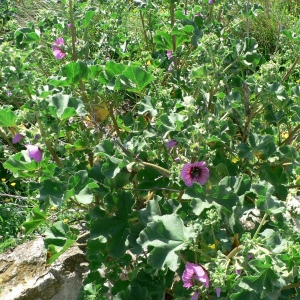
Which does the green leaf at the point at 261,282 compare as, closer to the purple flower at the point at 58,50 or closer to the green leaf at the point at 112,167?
the green leaf at the point at 112,167

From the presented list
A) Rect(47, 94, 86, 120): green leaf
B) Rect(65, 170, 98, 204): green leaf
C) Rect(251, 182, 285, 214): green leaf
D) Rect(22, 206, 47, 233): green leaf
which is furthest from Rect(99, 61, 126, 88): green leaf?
Rect(251, 182, 285, 214): green leaf

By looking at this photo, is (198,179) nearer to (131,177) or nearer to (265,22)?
(131,177)

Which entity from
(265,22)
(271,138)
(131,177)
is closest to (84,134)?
(131,177)

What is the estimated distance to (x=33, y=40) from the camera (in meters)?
2.17

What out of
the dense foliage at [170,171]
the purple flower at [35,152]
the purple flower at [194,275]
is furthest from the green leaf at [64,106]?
the purple flower at [194,275]

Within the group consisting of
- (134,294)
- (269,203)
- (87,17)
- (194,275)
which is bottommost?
(134,294)

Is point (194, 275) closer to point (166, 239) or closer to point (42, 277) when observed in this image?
point (166, 239)

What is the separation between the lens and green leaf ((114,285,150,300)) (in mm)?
1812

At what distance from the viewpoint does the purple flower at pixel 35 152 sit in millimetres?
1701

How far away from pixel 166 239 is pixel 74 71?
0.76 meters

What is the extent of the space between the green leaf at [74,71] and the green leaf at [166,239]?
27.1 inches

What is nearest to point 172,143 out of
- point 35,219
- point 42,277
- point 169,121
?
point 169,121

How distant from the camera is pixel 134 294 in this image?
184 cm

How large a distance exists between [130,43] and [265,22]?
8.00 feet
